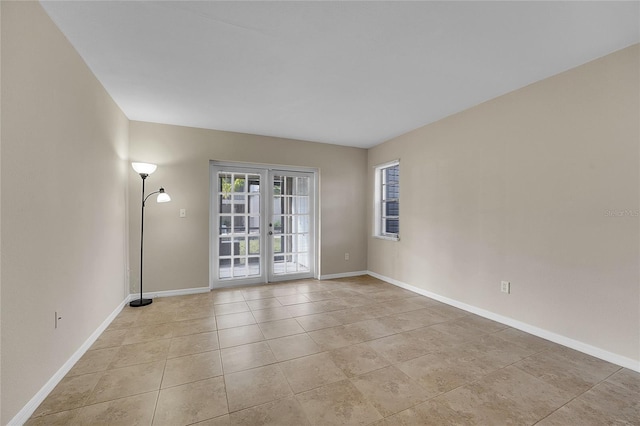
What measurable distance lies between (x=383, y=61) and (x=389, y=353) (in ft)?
8.51

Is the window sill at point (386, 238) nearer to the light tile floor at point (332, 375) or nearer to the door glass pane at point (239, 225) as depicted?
the light tile floor at point (332, 375)

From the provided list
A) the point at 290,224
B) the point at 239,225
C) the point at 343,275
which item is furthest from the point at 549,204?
the point at 239,225

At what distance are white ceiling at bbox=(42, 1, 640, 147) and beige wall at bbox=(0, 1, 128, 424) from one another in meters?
0.34

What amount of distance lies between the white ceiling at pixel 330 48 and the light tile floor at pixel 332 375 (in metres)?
2.58

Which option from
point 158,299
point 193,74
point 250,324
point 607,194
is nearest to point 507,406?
point 607,194

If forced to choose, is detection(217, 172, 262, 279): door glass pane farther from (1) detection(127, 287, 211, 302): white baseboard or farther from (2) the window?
(2) the window

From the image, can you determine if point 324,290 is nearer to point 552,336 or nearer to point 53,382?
point 552,336

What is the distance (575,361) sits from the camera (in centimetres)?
225

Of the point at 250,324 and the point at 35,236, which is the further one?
the point at 250,324

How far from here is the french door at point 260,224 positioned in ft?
14.6

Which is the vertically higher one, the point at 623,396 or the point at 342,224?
the point at 342,224

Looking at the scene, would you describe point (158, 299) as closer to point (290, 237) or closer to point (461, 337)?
point (290, 237)

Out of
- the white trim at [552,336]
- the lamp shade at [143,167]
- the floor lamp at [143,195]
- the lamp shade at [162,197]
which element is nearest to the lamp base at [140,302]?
the floor lamp at [143,195]

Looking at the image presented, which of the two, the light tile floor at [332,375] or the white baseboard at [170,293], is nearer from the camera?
the light tile floor at [332,375]
